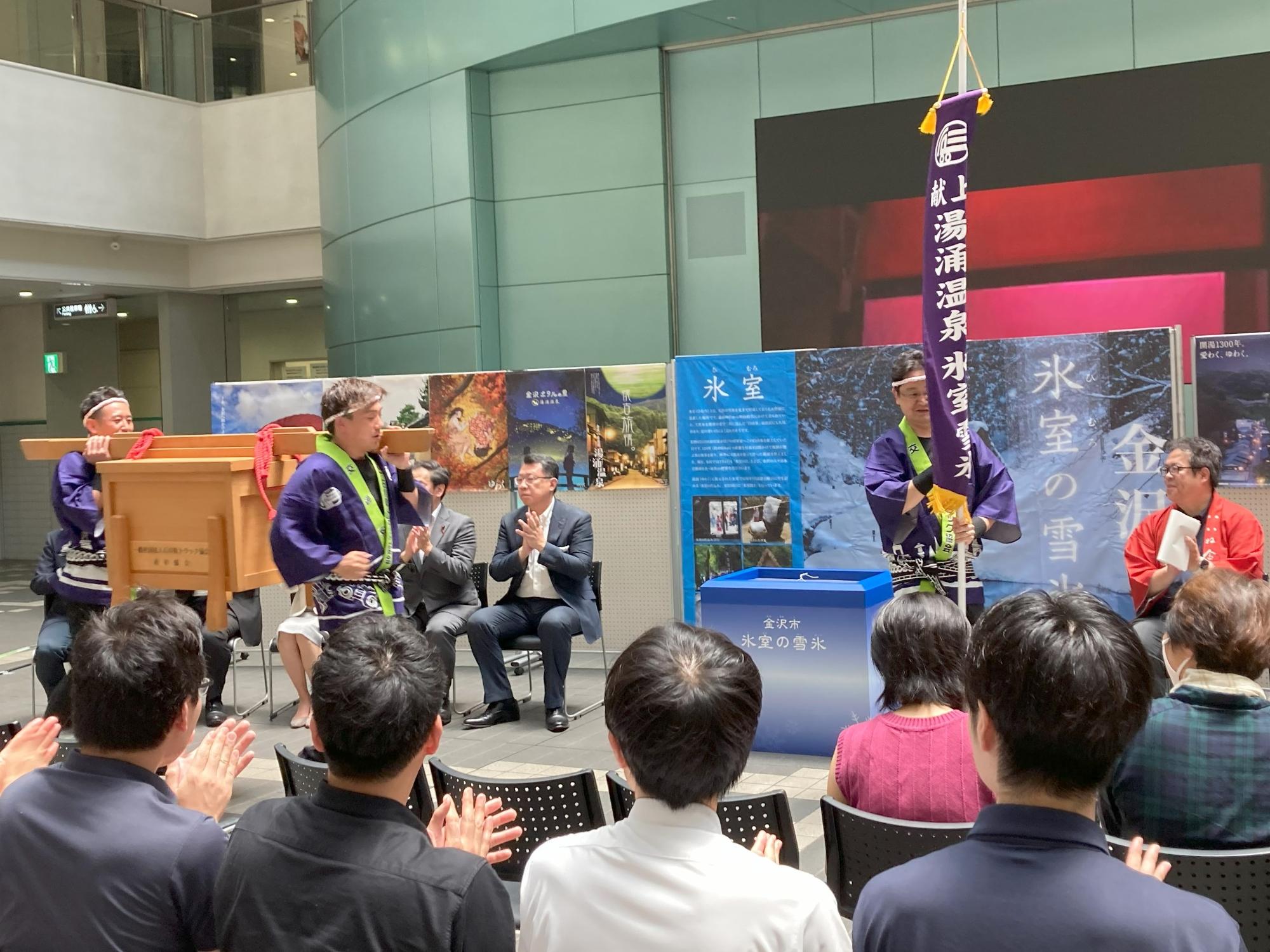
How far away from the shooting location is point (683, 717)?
1.66 m

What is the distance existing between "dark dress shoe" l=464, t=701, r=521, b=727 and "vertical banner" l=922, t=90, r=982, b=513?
2.80m

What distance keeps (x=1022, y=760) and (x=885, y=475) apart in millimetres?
3664

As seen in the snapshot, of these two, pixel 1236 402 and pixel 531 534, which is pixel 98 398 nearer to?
pixel 531 534

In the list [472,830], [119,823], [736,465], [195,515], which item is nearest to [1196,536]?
[736,465]

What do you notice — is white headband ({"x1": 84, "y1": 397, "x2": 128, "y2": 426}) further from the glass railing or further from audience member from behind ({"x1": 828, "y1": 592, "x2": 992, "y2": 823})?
the glass railing

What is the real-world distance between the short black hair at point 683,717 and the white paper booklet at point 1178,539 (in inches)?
160

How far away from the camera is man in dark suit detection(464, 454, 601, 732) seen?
6270mm

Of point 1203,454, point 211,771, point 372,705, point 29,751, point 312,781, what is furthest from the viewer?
point 1203,454

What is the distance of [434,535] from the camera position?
6.59 metres

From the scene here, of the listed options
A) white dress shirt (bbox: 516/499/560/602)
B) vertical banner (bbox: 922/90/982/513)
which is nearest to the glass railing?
white dress shirt (bbox: 516/499/560/602)

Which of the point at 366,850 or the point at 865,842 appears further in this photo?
the point at 865,842

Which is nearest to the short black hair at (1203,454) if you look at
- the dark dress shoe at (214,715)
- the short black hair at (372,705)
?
the short black hair at (372,705)

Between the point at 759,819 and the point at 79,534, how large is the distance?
389cm

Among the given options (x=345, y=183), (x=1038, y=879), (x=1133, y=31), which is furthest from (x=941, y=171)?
(x=345, y=183)
